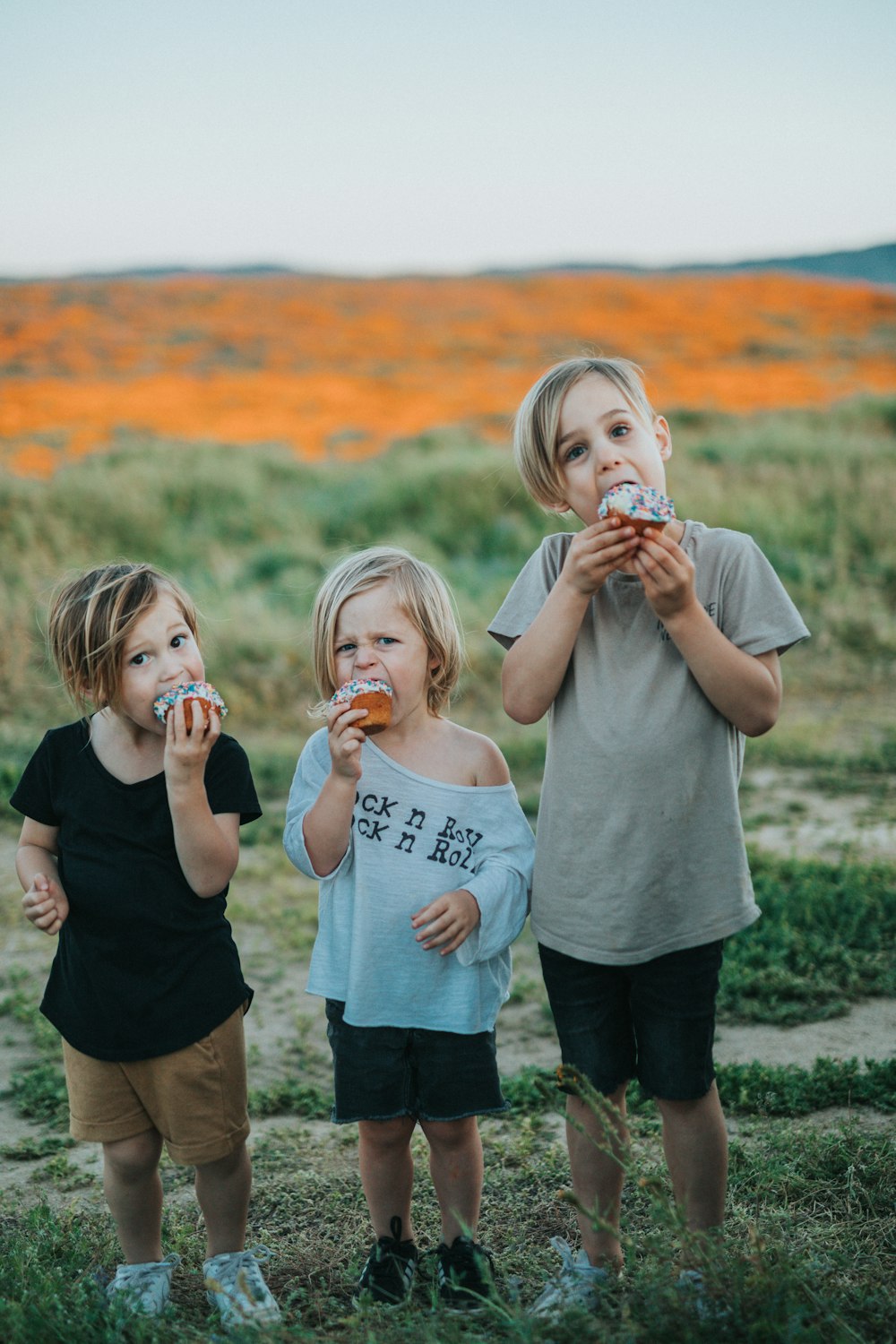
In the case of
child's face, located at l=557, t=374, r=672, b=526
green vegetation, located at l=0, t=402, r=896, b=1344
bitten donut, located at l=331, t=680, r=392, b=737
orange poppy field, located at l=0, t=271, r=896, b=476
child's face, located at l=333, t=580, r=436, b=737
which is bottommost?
green vegetation, located at l=0, t=402, r=896, b=1344

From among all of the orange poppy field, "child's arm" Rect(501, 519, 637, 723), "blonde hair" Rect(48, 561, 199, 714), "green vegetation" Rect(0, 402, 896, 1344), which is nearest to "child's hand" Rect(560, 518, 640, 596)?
"child's arm" Rect(501, 519, 637, 723)

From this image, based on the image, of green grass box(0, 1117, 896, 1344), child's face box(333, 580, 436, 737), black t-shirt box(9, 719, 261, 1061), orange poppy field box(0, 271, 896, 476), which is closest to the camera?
green grass box(0, 1117, 896, 1344)

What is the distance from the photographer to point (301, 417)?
20.3m

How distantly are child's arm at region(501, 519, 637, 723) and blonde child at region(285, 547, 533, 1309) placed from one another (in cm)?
23

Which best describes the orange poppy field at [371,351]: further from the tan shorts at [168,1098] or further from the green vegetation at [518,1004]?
the tan shorts at [168,1098]

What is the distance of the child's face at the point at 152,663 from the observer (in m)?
2.42

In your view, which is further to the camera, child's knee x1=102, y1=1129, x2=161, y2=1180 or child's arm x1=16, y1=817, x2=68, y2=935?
child's knee x1=102, y1=1129, x2=161, y2=1180

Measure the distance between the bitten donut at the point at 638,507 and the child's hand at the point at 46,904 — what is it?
4.58 feet

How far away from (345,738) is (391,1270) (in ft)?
3.90

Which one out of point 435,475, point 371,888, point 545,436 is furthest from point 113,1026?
point 435,475

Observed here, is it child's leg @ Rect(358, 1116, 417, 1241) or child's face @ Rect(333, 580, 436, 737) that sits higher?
child's face @ Rect(333, 580, 436, 737)

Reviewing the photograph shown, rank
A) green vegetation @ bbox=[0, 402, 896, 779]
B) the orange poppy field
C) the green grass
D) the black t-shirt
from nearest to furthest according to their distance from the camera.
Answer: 1. the green grass
2. the black t-shirt
3. green vegetation @ bbox=[0, 402, 896, 779]
4. the orange poppy field

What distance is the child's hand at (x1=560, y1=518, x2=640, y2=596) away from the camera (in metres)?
2.19

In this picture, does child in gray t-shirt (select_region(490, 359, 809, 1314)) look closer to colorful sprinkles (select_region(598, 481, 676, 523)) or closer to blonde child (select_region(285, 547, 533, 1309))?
colorful sprinkles (select_region(598, 481, 676, 523))
